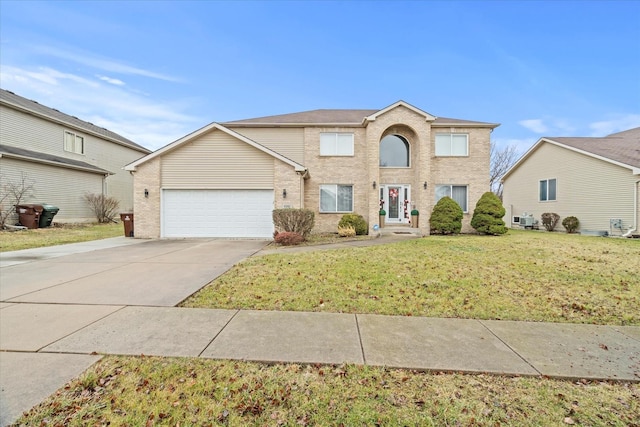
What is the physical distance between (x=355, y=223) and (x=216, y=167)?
23.5 ft

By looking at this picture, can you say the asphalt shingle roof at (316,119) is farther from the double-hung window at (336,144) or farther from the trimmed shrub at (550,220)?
the trimmed shrub at (550,220)

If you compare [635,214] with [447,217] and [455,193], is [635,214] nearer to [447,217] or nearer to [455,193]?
[455,193]

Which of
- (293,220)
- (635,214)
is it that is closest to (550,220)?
(635,214)

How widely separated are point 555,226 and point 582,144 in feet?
16.8

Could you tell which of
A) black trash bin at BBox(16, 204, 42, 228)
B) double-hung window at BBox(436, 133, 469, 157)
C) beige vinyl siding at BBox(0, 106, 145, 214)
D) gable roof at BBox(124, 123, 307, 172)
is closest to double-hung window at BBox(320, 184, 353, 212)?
gable roof at BBox(124, 123, 307, 172)

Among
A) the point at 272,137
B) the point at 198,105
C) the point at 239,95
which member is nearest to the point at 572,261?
the point at 272,137

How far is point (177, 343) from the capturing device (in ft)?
10.5

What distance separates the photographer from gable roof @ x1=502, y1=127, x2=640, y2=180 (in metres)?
14.0

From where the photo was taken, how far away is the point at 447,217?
1399 cm

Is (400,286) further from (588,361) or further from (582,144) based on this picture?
(582,144)

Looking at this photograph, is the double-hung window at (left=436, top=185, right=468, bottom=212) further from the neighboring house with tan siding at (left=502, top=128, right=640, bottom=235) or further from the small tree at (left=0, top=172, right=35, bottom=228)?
the small tree at (left=0, top=172, right=35, bottom=228)

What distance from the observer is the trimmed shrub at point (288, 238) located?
10.7 m

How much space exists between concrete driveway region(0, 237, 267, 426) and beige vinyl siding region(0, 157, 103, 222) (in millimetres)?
11007

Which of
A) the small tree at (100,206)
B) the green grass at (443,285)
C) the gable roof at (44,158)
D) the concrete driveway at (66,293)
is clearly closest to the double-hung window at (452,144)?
the green grass at (443,285)
